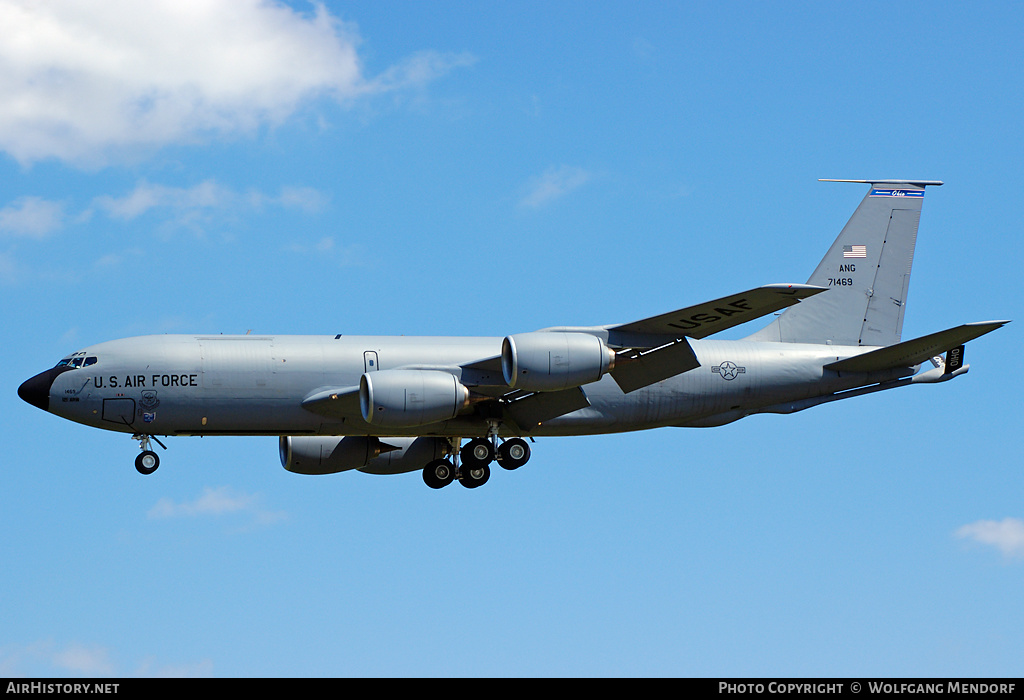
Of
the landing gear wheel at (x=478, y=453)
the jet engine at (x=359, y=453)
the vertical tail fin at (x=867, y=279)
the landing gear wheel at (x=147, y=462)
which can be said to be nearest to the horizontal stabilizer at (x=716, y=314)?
the landing gear wheel at (x=478, y=453)

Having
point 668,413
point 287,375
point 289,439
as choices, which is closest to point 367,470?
point 289,439

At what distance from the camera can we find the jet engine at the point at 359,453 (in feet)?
138

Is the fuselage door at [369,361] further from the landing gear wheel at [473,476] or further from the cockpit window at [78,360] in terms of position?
the cockpit window at [78,360]

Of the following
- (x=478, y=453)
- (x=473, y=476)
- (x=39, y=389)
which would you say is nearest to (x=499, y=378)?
(x=478, y=453)

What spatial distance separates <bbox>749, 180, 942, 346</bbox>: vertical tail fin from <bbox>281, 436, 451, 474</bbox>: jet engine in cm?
1182

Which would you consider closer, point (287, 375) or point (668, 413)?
point (287, 375)

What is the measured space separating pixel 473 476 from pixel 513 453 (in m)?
2.03

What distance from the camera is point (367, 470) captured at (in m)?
43.8

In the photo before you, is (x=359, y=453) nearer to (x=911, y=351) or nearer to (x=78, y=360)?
(x=78, y=360)

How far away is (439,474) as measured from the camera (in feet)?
135
